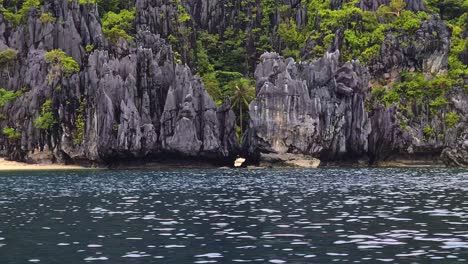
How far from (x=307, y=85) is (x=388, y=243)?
306 ft

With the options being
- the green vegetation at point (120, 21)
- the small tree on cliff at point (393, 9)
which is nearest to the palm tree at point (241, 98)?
the green vegetation at point (120, 21)

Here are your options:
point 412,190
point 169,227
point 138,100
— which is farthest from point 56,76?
point 169,227

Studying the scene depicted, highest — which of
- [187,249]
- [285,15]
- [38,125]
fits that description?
[285,15]

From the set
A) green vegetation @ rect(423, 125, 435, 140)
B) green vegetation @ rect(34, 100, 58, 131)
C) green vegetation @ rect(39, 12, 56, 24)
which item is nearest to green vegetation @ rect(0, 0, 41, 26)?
green vegetation @ rect(39, 12, 56, 24)

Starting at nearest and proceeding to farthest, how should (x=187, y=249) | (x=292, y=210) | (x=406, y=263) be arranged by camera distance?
(x=406, y=263) → (x=187, y=249) → (x=292, y=210)

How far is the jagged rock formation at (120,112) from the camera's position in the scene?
112312 mm

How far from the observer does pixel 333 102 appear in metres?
118

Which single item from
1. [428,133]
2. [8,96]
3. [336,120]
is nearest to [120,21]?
[8,96]

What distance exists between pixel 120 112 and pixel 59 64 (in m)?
21.3

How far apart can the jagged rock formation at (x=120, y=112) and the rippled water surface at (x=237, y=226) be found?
52.6 meters

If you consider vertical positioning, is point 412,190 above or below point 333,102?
below

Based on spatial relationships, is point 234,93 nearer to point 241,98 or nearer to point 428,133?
point 241,98

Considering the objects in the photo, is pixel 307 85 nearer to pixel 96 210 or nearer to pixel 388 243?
pixel 96 210

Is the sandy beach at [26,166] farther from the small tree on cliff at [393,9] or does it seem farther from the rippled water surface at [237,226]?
the small tree on cliff at [393,9]
